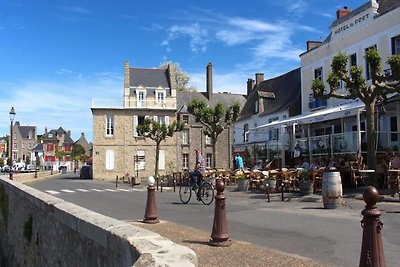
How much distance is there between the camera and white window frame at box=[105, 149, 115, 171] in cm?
4832

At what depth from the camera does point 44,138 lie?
118m

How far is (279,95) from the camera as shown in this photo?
127ft

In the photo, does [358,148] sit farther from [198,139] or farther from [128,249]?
[198,139]

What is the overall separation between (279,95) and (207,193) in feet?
83.9

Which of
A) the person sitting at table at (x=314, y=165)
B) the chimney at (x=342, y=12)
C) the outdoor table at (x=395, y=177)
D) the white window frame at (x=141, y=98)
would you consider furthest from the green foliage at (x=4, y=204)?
the white window frame at (x=141, y=98)

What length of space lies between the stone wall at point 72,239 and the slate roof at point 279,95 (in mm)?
24721

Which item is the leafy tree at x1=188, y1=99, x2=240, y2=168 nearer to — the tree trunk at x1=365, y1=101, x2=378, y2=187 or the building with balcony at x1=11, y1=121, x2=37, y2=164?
the tree trunk at x1=365, y1=101, x2=378, y2=187

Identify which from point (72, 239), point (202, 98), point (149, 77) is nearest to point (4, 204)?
point (72, 239)

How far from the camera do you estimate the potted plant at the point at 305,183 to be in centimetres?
1636

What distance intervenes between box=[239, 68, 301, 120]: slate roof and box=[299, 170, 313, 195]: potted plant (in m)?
18.3

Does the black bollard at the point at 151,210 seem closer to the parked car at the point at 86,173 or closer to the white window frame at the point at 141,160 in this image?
the white window frame at the point at 141,160

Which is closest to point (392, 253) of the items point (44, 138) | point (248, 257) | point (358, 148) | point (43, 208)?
point (248, 257)

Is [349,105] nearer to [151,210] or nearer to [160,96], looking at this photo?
[151,210]

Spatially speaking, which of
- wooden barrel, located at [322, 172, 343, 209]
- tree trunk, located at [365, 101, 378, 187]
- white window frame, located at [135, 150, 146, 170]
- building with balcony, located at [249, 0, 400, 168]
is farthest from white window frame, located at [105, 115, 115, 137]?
wooden barrel, located at [322, 172, 343, 209]
